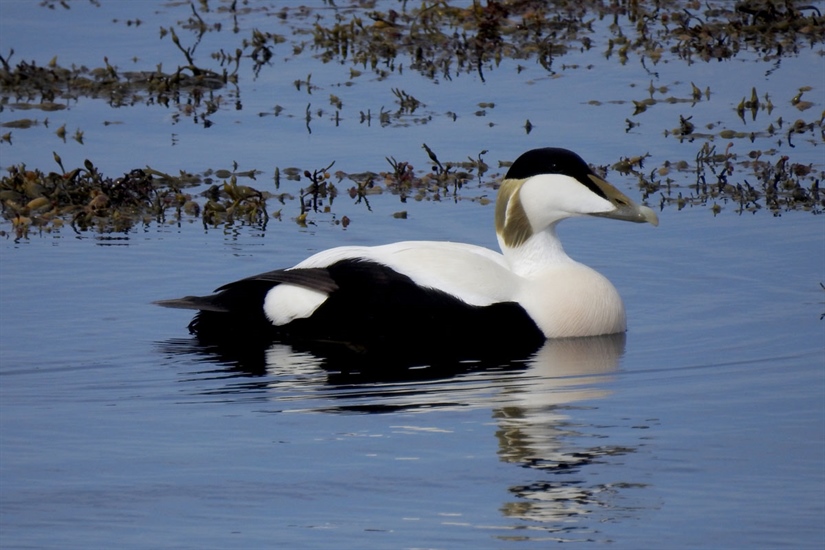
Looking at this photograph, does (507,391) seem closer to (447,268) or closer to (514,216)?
(447,268)

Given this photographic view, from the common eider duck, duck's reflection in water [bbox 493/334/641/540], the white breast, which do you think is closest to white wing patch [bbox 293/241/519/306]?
the common eider duck

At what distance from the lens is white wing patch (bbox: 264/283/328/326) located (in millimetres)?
7805

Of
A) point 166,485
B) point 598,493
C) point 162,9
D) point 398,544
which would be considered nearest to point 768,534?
point 598,493

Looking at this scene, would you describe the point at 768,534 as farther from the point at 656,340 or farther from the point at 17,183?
the point at 17,183

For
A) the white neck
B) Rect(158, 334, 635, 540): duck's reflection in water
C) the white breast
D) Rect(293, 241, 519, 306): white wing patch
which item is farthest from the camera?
the white neck

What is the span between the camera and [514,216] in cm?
805

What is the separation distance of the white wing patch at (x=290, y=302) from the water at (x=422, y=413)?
7.5 inches

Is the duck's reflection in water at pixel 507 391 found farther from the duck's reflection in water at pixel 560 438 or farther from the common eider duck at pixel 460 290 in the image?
the common eider duck at pixel 460 290

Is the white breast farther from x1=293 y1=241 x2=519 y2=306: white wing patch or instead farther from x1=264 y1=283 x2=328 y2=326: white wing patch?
x1=264 y1=283 x2=328 y2=326: white wing patch

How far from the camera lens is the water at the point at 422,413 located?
5.24m

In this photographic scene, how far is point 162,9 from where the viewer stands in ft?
53.9

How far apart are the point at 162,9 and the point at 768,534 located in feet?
40.8

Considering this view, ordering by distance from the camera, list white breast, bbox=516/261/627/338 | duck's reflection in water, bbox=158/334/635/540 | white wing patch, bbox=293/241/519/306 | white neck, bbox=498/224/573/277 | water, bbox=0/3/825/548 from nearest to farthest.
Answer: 1. water, bbox=0/3/825/548
2. duck's reflection in water, bbox=158/334/635/540
3. white wing patch, bbox=293/241/519/306
4. white breast, bbox=516/261/627/338
5. white neck, bbox=498/224/573/277

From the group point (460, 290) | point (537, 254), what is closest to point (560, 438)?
point (460, 290)
